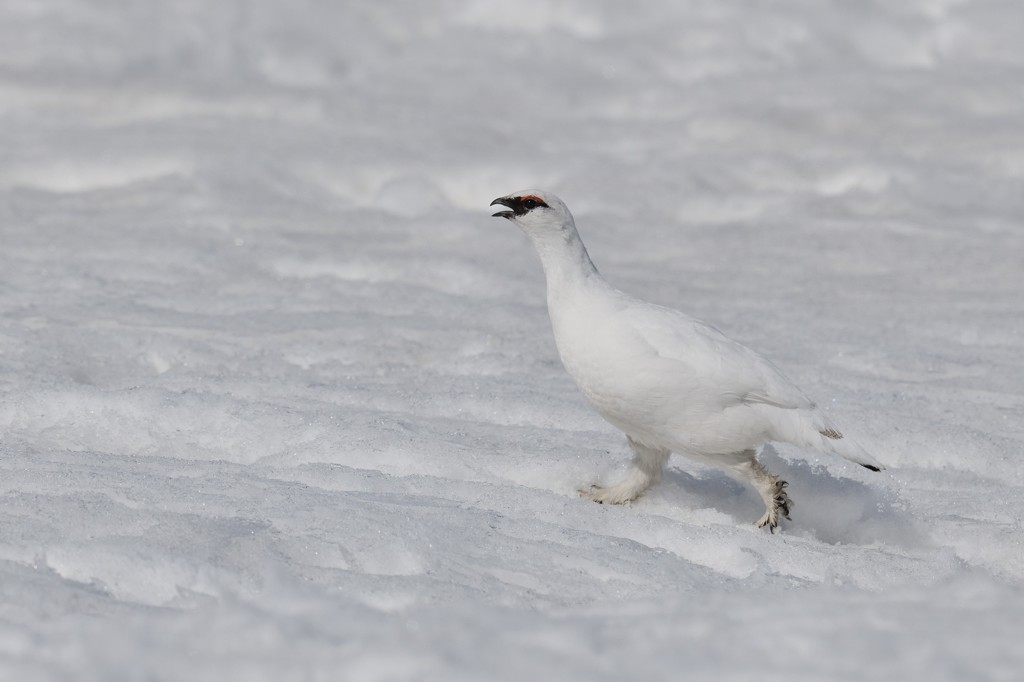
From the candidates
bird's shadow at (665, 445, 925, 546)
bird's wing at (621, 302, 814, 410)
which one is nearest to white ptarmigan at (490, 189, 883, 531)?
bird's wing at (621, 302, 814, 410)

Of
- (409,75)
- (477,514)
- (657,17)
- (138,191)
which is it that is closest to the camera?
(477,514)

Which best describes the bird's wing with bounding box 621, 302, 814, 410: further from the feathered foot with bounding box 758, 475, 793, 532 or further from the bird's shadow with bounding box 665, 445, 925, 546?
the bird's shadow with bounding box 665, 445, 925, 546

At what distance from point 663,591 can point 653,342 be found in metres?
0.73

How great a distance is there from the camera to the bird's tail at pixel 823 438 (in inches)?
143

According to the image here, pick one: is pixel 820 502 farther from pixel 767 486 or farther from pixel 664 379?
pixel 664 379

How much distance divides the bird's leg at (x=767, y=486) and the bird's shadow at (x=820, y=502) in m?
0.05

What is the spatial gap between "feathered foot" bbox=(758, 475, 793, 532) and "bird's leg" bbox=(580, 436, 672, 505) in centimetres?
29

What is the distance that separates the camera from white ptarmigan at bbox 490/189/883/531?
3.51m

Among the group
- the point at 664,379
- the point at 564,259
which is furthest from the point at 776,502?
the point at 564,259

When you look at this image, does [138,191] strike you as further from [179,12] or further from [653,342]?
[653,342]

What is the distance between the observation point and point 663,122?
9820 millimetres

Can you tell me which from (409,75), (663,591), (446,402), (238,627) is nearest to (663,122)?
(409,75)

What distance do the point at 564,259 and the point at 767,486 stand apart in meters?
0.81

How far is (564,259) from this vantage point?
3723 millimetres
